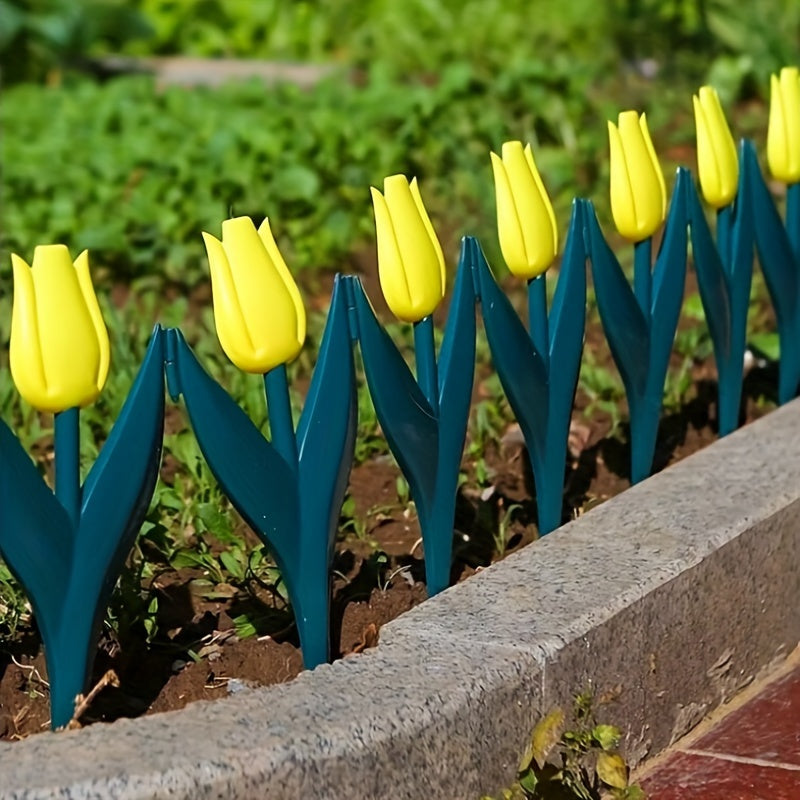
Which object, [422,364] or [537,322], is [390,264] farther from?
[537,322]

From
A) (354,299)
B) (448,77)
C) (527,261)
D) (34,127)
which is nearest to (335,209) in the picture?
(448,77)

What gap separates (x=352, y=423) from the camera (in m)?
2.32

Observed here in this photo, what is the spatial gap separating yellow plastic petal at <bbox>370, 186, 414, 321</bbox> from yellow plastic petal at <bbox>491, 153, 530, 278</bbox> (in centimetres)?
25

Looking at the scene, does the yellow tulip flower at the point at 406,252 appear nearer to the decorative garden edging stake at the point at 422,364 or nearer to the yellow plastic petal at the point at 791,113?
the decorative garden edging stake at the point at 422,364

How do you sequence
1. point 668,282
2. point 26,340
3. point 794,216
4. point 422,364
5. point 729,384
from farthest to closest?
point 794,216 < point 729,384 < point 668,282 < point 422,364 < point 26,340

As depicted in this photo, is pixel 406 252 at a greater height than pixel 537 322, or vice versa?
pixel 406 252

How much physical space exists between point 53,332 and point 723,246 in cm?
150

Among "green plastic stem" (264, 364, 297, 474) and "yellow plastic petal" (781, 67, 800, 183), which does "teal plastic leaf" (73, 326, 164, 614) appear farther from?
"yellow plastic petal" (781, 67, 800, 183)

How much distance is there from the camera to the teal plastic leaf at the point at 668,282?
9.47 feet

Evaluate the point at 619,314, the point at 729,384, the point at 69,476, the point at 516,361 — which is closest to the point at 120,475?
the point at 69,476

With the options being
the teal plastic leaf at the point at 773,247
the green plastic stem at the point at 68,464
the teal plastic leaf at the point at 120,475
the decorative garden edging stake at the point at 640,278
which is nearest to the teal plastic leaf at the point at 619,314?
the decorative garden edging stake at the point at 640,278

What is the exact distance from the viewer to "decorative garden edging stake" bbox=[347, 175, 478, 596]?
2.34 meters

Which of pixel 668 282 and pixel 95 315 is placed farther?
pixel 668 282

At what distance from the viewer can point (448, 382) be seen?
2.48m
